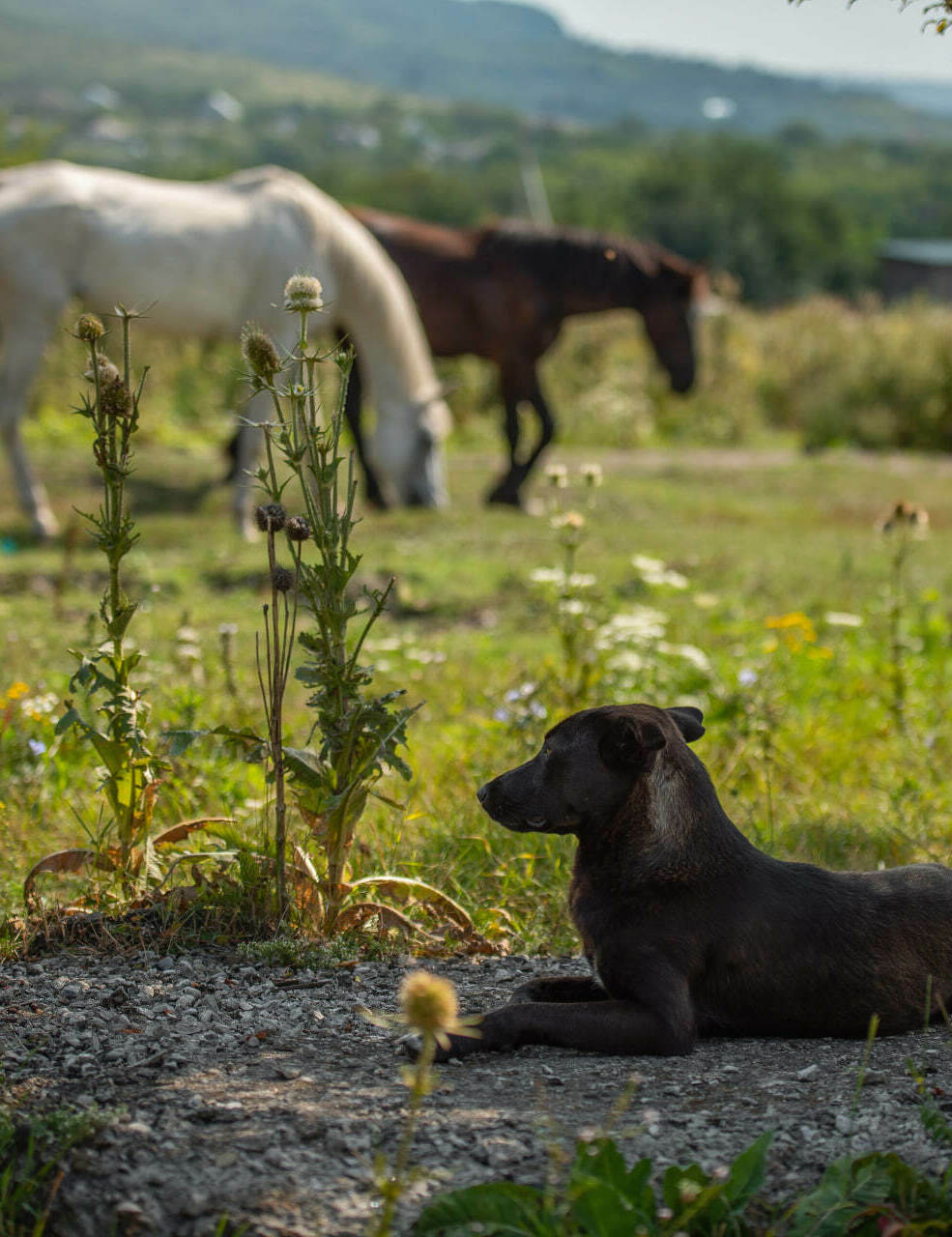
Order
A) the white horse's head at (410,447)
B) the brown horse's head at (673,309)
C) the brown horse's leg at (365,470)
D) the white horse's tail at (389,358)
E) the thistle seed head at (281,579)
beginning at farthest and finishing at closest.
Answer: the brown horse's head at (673,309) → the brown horse's leg at (365,470) → the white horse's head at (410,447) → the white horse's tail at (389,358) → the thistle seed head at (281,579)

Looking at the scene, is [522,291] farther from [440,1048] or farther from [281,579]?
[440,1048]

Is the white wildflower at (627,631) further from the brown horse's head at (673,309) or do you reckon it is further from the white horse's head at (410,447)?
the brown horse's head at (673,309)

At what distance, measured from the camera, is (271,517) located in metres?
3.07

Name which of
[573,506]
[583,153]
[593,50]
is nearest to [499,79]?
[593,50]

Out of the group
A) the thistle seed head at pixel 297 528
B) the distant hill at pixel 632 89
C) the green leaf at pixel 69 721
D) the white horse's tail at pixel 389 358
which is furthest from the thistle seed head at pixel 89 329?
the distant hill at pixel 632 89

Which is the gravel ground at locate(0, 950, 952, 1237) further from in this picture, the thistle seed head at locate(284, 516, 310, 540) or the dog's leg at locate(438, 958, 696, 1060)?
the thistle seed head at locate(284, 516, 310, 540)

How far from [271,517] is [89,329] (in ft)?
2.00

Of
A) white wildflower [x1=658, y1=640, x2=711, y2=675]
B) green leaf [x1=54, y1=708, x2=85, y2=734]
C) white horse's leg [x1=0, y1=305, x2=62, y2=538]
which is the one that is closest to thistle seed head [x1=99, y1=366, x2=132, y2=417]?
green leaf [x1=54, y1=708, x2=85, y2=734]

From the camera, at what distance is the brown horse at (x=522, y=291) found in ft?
38.8

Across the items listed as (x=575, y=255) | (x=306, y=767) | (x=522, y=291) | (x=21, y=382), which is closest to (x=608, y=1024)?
(x=306, y=767)

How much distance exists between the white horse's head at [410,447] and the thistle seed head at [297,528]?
7.85m

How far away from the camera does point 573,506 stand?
11.8m

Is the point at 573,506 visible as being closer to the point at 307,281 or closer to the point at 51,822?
the point at 51,822

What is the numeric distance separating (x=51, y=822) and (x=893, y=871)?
2.62 meters
